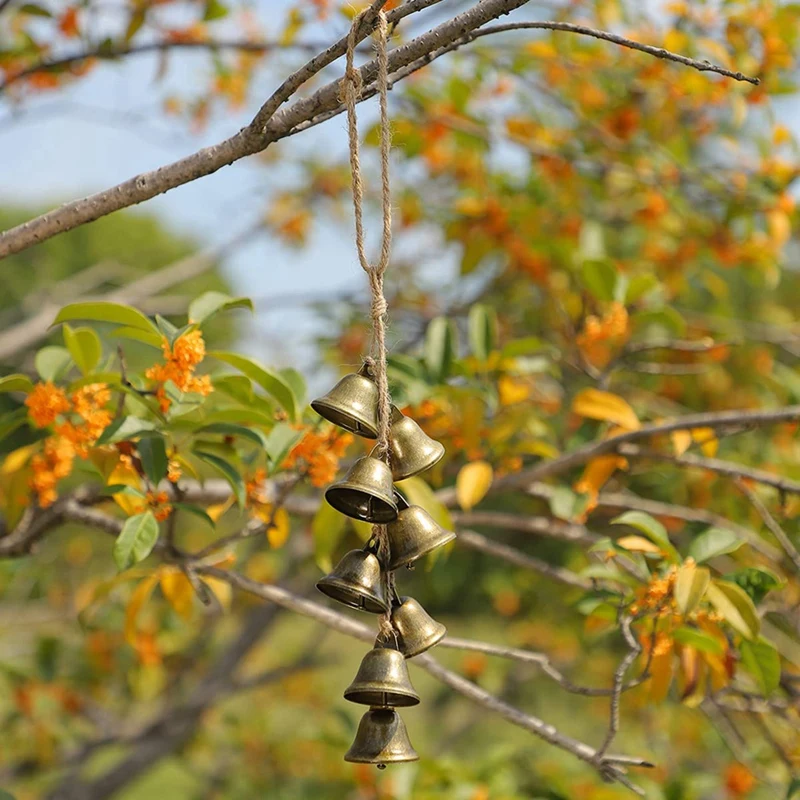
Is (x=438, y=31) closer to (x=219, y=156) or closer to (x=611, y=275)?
(x=219, y=156)

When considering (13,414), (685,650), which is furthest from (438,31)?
(685,650)

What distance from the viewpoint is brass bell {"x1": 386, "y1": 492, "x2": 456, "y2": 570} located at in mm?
999

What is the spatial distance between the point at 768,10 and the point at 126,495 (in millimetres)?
2167

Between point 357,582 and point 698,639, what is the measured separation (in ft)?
2.05

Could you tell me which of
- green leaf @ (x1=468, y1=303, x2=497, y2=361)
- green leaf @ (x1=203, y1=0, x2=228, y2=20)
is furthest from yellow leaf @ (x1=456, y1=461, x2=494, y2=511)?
green leaf @ (x1=203, y1=0, x2=228, y2=20)

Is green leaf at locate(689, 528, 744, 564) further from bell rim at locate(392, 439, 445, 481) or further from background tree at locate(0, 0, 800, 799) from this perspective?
bell rim at locate(392, 439, 445, 481)

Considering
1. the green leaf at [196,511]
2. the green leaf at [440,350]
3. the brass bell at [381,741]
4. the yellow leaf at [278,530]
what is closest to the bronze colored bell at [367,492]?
the brass bell at [381,741]

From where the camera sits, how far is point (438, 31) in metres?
0.93

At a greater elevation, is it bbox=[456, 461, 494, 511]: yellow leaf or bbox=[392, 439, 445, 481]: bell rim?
bbox=[456, 461, 494, 511]: yellow leaf

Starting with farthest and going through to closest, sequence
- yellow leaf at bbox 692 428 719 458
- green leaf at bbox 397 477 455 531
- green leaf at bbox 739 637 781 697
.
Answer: yellow leaf at bbox 692 428 719 458 → green leaf at bbox 397 477 455 531 → green leaf at bbox 739 637 781 697

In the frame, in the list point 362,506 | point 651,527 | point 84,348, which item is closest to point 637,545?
point 651,527

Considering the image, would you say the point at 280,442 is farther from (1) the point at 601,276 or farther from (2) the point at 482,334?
(1) the point at 601,276

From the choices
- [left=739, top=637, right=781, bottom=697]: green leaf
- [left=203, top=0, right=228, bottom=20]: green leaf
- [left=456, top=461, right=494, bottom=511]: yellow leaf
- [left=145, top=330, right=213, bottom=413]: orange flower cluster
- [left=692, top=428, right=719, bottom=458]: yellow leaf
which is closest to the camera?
[left=145, top=330, right=213, bottom=413]: orange flower cluster

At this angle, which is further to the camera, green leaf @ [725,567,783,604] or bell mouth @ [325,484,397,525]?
green leaf @ [725,567,783,604]
